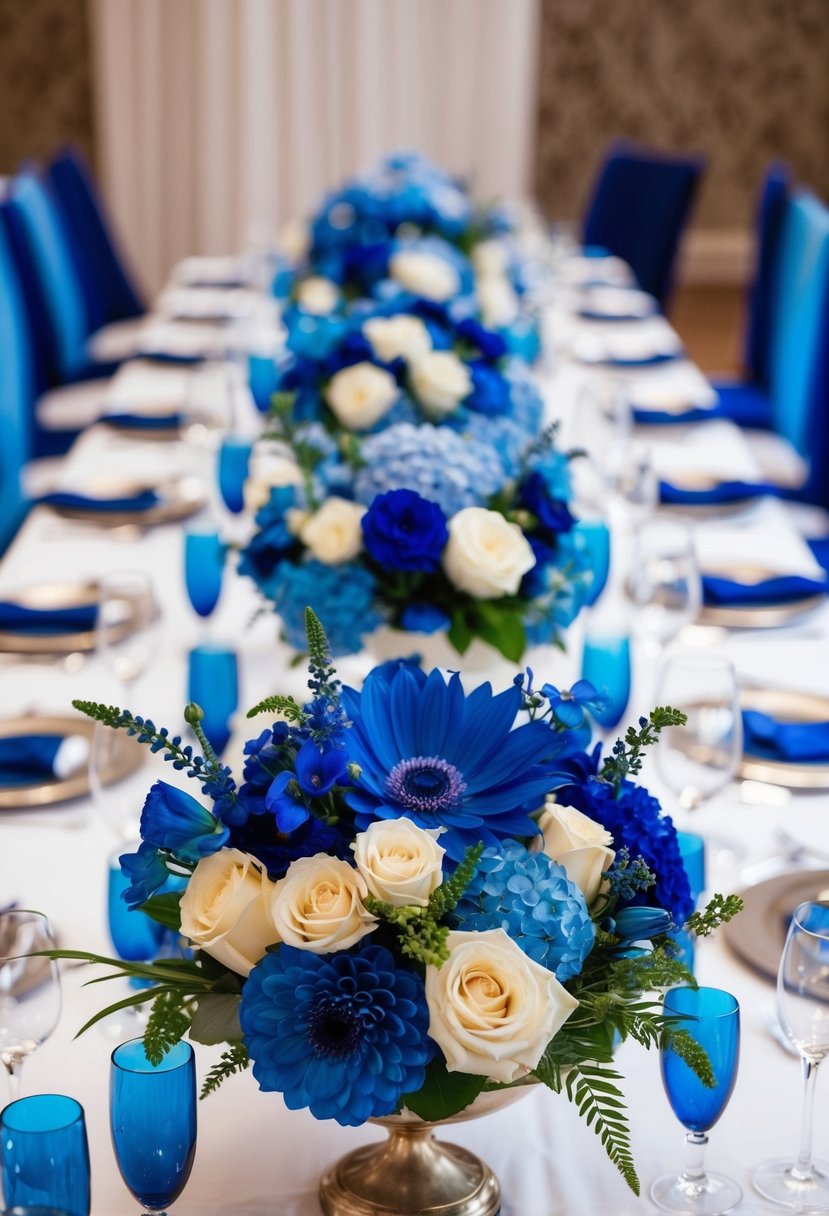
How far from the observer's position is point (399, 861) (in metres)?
0.90

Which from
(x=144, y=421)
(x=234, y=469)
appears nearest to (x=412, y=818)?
(x=234, y=469)

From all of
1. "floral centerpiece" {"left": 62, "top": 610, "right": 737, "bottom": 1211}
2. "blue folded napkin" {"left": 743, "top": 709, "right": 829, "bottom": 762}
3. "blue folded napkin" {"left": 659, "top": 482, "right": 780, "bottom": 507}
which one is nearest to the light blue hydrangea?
"blue folded napkin" {"left": 743, "top": 709, "right": 829, "bottom": 762}

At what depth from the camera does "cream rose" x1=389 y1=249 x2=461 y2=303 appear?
3.45m

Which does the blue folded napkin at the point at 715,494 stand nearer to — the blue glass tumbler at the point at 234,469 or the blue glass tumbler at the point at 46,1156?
the blue glass tumbler at the point at 234,469

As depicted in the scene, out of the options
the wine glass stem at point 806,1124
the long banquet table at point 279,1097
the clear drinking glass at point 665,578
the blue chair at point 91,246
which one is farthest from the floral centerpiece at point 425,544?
the blue chair at point 91,246

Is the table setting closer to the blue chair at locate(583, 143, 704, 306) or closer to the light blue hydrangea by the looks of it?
the light blue hydrangea

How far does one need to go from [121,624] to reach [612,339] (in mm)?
2683

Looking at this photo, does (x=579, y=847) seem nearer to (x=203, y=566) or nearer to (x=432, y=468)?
(x=432, y=468)

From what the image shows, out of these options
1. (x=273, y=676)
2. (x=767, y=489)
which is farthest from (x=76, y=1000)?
(x=767, y=489)

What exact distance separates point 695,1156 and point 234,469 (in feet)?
4.67

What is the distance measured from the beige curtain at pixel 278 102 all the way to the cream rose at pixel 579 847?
6886 millimetres

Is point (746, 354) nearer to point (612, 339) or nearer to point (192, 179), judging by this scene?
point (612, 339)

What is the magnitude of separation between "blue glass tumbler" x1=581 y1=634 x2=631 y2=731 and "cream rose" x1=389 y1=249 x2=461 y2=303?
193 centimetres

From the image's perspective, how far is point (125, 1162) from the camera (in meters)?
0.95
